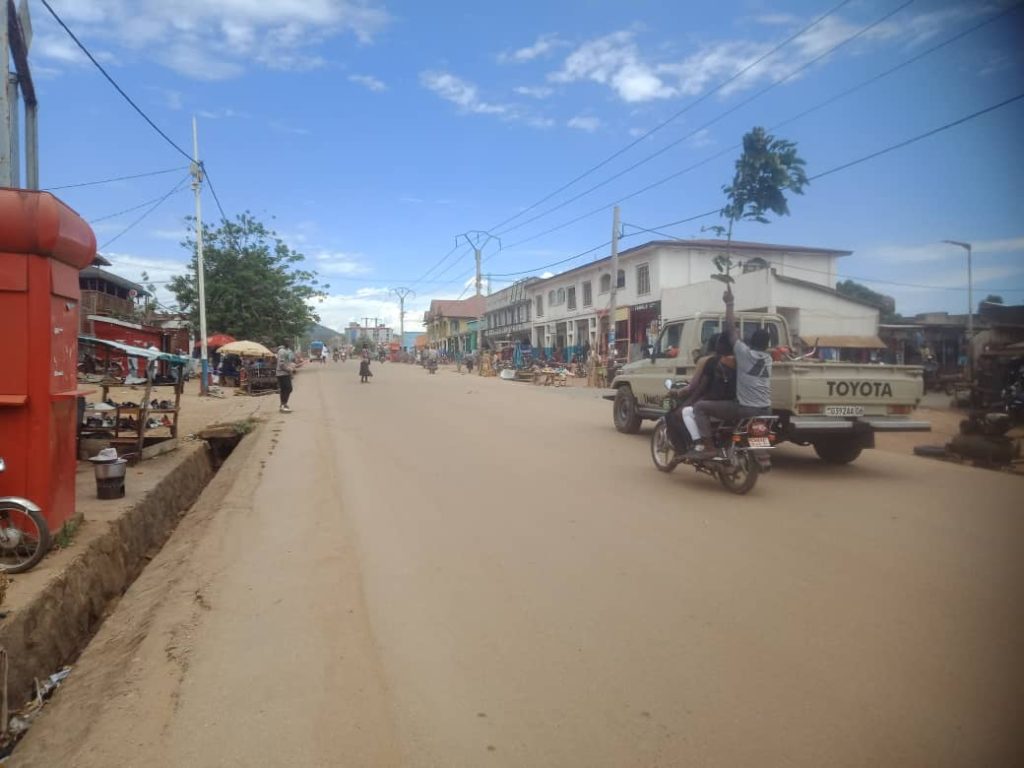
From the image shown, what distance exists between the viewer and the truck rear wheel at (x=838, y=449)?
8.70 metres

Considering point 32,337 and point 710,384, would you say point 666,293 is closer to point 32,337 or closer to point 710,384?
point 710,384

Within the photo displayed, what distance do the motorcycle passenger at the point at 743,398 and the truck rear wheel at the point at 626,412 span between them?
4489 millimetres

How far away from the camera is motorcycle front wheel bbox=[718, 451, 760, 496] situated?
6.85m

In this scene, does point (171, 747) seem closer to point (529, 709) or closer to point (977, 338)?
point (529, 709)

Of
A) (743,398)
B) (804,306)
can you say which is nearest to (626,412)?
(743,398)

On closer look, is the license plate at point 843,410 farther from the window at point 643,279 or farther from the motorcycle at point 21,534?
the window at point 643,279

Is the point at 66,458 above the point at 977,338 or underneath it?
underneath

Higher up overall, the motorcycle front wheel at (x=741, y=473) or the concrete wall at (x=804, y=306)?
the concrete wall at (x=804, y=306)

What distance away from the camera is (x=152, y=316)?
136ft

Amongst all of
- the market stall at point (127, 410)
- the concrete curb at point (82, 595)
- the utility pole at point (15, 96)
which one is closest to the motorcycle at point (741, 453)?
the concrete curb at point (82, 595)

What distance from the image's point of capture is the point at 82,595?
4867 millimetres

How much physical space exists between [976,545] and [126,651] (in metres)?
5.95

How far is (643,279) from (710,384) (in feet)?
87.7

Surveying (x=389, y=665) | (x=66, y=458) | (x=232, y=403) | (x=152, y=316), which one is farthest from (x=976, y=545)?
(x=152, y=316)
